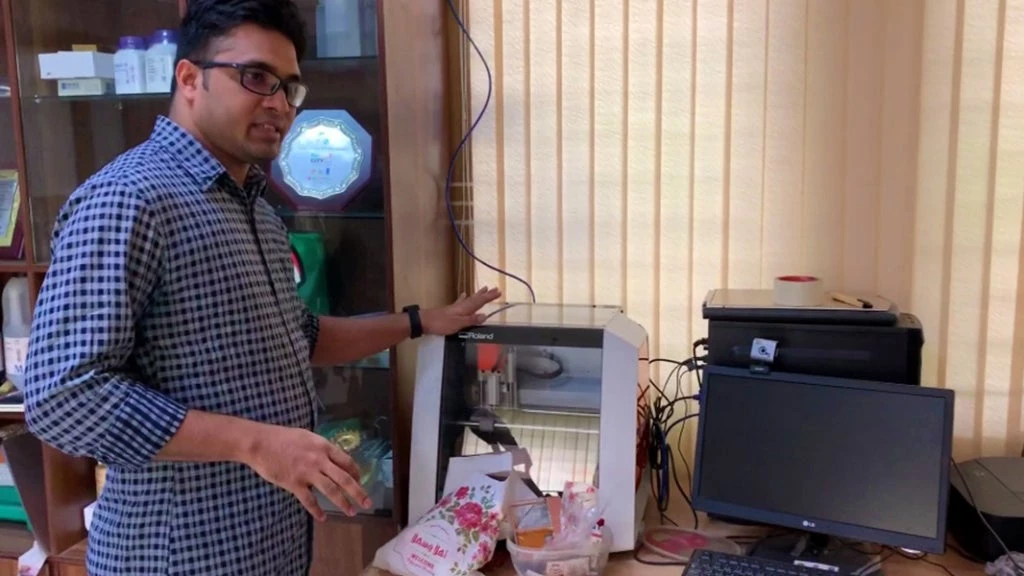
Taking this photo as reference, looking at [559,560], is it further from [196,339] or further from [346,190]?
[346,190]

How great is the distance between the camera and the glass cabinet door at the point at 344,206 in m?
1.70

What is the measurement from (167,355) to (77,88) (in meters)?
0.99

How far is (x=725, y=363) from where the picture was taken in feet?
4.92

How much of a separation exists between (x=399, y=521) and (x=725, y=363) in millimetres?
708

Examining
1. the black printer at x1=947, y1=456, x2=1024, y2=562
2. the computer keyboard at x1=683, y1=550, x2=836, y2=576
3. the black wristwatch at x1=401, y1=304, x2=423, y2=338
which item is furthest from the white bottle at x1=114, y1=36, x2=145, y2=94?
the black printer at x1=947, y1=456, x2=1024, y2=562

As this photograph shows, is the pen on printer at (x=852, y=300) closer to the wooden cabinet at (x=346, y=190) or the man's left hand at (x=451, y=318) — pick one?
the man's left hand at (x=451, y=318)

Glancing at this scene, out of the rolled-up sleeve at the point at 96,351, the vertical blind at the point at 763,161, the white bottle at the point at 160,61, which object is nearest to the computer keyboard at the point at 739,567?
the vertical blind at the point at 763,161

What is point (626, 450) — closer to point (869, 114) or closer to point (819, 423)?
point (819, 423)

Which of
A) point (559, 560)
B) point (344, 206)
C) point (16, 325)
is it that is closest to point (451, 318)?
point (344, 206)

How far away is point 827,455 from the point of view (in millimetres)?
1348

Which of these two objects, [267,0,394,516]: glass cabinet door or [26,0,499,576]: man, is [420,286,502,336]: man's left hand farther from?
[26,0,499,576]: man

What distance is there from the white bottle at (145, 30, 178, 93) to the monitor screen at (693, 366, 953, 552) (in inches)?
50.4

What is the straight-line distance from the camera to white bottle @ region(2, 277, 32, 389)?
6.07 ft

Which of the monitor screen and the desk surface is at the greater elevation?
the monitor screen
